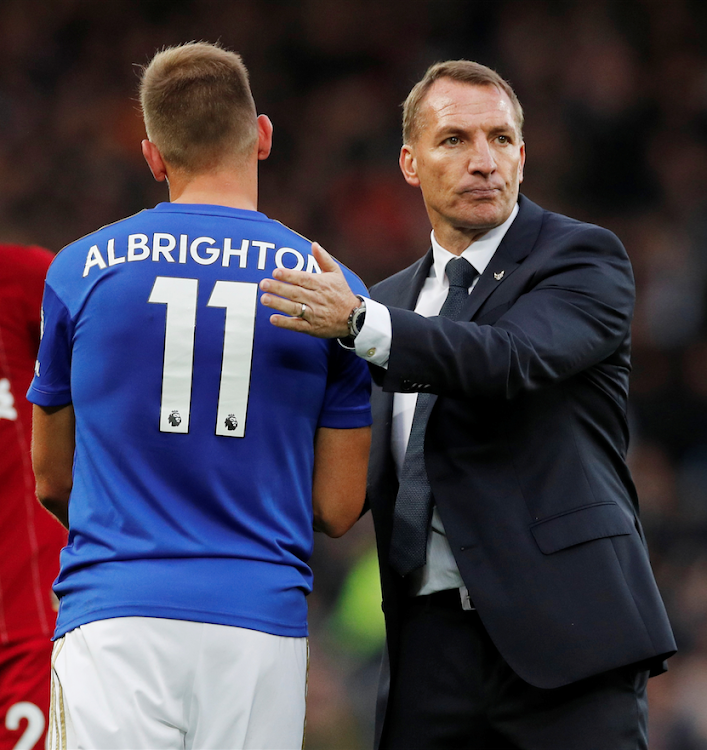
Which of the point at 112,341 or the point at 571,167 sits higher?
the point at 571,167

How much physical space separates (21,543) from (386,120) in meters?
5.86

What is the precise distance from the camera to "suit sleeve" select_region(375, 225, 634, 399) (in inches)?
94.0

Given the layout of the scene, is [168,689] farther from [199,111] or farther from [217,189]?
[199,111]

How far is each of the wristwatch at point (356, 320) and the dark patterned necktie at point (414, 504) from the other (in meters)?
0.54

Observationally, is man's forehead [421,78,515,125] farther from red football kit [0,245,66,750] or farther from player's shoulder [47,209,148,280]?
red football kit [0,245,66,750]

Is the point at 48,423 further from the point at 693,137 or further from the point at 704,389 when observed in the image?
the point at 693,137

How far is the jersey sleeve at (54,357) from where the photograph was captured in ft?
7.39

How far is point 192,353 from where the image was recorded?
2.14 meters

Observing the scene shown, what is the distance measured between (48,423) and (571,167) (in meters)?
6.45

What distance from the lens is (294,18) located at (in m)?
8.52

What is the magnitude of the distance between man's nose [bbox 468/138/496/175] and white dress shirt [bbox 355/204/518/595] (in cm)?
15

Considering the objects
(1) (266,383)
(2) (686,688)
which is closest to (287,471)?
(1) (266,383)

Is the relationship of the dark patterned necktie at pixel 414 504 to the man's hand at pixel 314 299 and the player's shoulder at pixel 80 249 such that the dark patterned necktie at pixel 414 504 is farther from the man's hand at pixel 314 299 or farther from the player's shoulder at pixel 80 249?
the player's shoulder at pixel 80 249

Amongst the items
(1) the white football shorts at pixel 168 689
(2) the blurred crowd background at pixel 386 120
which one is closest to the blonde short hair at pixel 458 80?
(1) the white football shorts at pixel 168 689
